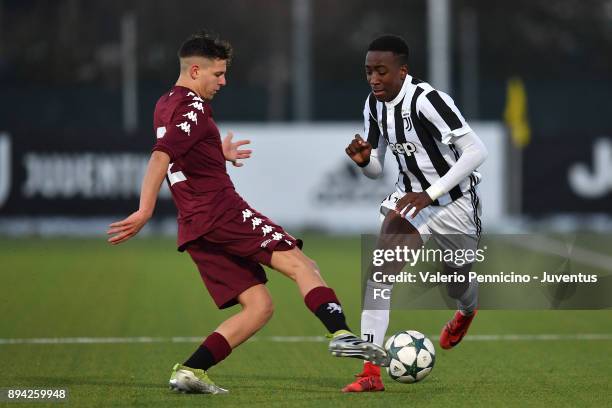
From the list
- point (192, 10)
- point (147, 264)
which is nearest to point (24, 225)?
point (147, 264)

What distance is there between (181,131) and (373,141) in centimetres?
163

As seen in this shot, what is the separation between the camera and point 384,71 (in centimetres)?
889

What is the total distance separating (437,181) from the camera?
8.88 m

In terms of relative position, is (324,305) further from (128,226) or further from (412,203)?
(128,226)

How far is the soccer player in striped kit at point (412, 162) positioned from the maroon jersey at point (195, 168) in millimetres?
868

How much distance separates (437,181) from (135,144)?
55.5ft

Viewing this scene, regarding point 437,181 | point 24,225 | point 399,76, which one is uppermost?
point 399,76

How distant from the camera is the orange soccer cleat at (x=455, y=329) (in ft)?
33.0

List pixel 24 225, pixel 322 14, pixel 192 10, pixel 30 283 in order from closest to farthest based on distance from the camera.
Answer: pixel 30 283 < pixel 24 225 < pixel 192 10 < pixel 322 14

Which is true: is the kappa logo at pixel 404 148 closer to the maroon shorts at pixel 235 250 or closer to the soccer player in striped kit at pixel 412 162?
the soccer player in striped kit at pixel 412 162

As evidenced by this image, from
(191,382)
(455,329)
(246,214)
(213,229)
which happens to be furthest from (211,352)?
(455,329)

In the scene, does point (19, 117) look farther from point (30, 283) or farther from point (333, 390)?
point (333, 390)

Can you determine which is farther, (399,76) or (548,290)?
(548,290)

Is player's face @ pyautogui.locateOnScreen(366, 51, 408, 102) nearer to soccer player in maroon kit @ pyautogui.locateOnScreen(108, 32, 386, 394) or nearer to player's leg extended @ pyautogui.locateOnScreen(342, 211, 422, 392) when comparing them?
player's leg extended @ pyautogui.locateOnScreen(342, 211, 422, 392)
